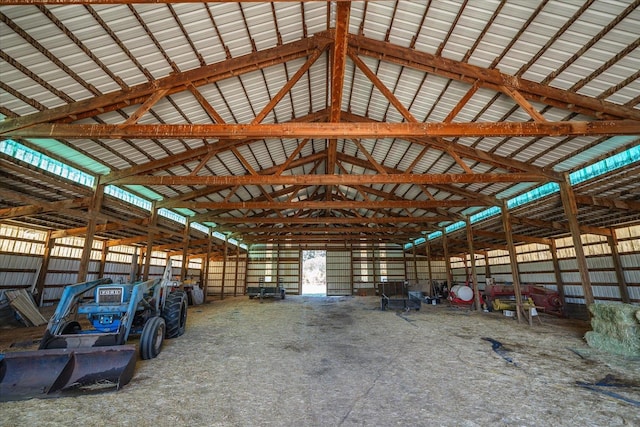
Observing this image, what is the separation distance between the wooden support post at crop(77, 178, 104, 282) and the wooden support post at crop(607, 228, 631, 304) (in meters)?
25.1

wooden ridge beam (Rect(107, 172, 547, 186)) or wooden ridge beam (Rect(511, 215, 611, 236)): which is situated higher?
wooden ridge beam (Rect(107, 172, 547, 186))

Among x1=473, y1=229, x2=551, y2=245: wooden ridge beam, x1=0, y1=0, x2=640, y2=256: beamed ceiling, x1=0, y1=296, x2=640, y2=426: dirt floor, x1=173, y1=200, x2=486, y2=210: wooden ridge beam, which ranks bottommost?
x1=0, y1=296, x2=640, y2=426: dirt floor

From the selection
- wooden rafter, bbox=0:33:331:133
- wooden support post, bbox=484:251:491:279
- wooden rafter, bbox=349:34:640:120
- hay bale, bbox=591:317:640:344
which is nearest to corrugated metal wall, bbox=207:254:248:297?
wooden support post, bbox=484:251:491:279

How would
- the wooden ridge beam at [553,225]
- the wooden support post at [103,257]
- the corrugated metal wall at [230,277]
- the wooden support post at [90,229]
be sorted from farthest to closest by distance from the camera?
the corrugated metal wall at [230,277] → the wooden support post at [103,257] → the wooden ridge beam at [553,225] → the wooden support post at [90,229]

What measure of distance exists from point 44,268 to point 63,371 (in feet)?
55.4

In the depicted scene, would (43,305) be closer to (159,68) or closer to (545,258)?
(159,68)

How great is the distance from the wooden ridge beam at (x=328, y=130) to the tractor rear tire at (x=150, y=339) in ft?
15.0

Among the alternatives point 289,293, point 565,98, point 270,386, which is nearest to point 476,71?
point 565,98

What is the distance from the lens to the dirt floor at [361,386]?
12.2 feet

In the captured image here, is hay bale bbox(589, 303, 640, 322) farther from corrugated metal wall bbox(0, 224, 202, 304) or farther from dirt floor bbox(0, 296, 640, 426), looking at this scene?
corrugated metal wall bbox(0, 224, 202, 304)

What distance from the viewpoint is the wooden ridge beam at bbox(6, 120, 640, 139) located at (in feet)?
22.3

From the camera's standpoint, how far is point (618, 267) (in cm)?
1535

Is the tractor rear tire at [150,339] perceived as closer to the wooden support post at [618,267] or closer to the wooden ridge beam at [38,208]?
the wooden ridge beam at [38,208]

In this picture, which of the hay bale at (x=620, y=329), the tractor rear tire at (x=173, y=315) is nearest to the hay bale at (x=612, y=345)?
the hay bale at (x=620, y=329)
